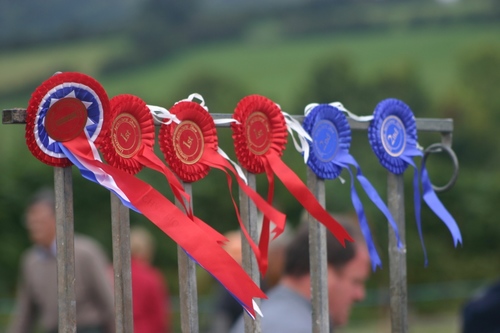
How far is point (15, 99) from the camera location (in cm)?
2464

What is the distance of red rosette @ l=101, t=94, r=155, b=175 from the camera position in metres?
1.67

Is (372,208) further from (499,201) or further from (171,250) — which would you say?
(171,250)

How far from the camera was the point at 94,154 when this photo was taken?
162cm

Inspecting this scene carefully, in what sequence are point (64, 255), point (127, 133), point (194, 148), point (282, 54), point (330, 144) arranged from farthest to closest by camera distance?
1. point (282, 54)
2. point (330, 144)
3. point (194, 148)
4. point (127, 133)
5. point (64, 255)

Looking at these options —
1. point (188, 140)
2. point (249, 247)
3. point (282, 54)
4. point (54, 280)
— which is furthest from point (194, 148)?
point (282, 54)

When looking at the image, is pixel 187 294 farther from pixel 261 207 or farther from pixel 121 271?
pixel 261 207

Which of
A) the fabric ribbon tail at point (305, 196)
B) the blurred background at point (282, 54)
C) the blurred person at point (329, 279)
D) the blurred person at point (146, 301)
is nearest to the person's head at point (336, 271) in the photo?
the blurred person at point (329, 279)

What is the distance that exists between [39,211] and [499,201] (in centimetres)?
1198

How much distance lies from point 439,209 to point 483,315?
1078 millimetres

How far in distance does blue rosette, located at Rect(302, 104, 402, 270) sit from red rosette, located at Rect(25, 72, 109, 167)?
1.98ft

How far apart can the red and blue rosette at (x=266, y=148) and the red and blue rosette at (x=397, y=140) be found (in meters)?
0.35

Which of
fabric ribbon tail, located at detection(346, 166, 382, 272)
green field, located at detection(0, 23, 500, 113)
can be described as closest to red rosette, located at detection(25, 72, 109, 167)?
fabric ribbon tail, located at detection(346, 166, 382, 272)

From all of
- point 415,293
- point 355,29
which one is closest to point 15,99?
point 355,29

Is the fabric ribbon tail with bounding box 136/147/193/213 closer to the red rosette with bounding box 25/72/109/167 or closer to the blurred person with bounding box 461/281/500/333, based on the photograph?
the red rosette with bounding box 25/72/109/167
